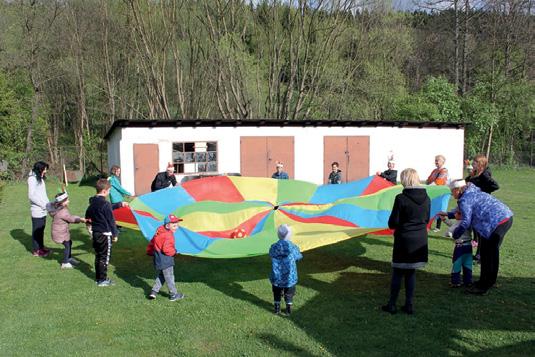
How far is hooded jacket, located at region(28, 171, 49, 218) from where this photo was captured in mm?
7625

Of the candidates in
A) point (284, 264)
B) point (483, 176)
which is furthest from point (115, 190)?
point (483, 176)

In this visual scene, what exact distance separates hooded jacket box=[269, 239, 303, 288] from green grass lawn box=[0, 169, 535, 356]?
40 cm

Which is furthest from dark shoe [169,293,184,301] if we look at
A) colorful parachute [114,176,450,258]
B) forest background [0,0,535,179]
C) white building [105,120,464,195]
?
forest background [0,0,535,179]

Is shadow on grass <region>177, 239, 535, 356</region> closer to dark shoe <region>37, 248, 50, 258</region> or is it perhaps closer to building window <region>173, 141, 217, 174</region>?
dark shoe <region>37, 248, 50, 258</region>

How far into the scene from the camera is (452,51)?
37.1 m

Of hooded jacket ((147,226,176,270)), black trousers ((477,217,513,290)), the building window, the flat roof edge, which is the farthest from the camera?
the building window

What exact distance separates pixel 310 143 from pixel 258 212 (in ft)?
40.0

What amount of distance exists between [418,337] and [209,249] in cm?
283

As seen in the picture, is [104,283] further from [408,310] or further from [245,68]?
[245,68]

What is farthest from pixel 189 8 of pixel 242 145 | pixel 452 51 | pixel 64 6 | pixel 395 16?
pixel 452 51

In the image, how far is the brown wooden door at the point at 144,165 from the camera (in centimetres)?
1711

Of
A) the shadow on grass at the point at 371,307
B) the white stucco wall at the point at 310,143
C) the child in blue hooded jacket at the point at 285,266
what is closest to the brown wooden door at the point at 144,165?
the white stucco wall at the point at 310,143

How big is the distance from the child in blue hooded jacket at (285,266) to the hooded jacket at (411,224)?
1.10 m

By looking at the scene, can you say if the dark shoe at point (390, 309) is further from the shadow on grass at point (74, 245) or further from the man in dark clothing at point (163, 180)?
the man in dark clothing at point (163, 180)
